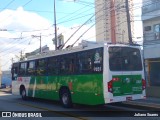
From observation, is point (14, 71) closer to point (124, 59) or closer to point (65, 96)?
point (65, 96)

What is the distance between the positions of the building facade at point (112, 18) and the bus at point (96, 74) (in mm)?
4929

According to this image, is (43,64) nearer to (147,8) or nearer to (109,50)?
(109,50)

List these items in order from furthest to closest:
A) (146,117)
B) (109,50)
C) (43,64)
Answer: (43,64), (109,50), (146,117)

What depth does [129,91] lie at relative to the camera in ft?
48.4

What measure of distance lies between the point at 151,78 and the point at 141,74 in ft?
58.3

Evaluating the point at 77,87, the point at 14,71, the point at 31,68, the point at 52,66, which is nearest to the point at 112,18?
the point at 14,71

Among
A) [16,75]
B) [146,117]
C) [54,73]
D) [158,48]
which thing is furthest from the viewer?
[158,48]

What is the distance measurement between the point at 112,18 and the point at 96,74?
2346 centimetres

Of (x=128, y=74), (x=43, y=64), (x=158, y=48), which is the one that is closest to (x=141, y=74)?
(x=128, y=74)

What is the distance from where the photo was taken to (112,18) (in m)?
37.3

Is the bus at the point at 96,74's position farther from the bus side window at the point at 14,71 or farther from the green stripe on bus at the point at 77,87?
the bus side window at the point at 14,71

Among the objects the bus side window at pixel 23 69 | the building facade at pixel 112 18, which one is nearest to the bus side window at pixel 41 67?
the bus side window at pixel 23 69

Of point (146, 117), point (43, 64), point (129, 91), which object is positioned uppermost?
point (43, 64)

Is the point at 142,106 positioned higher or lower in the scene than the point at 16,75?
lower
